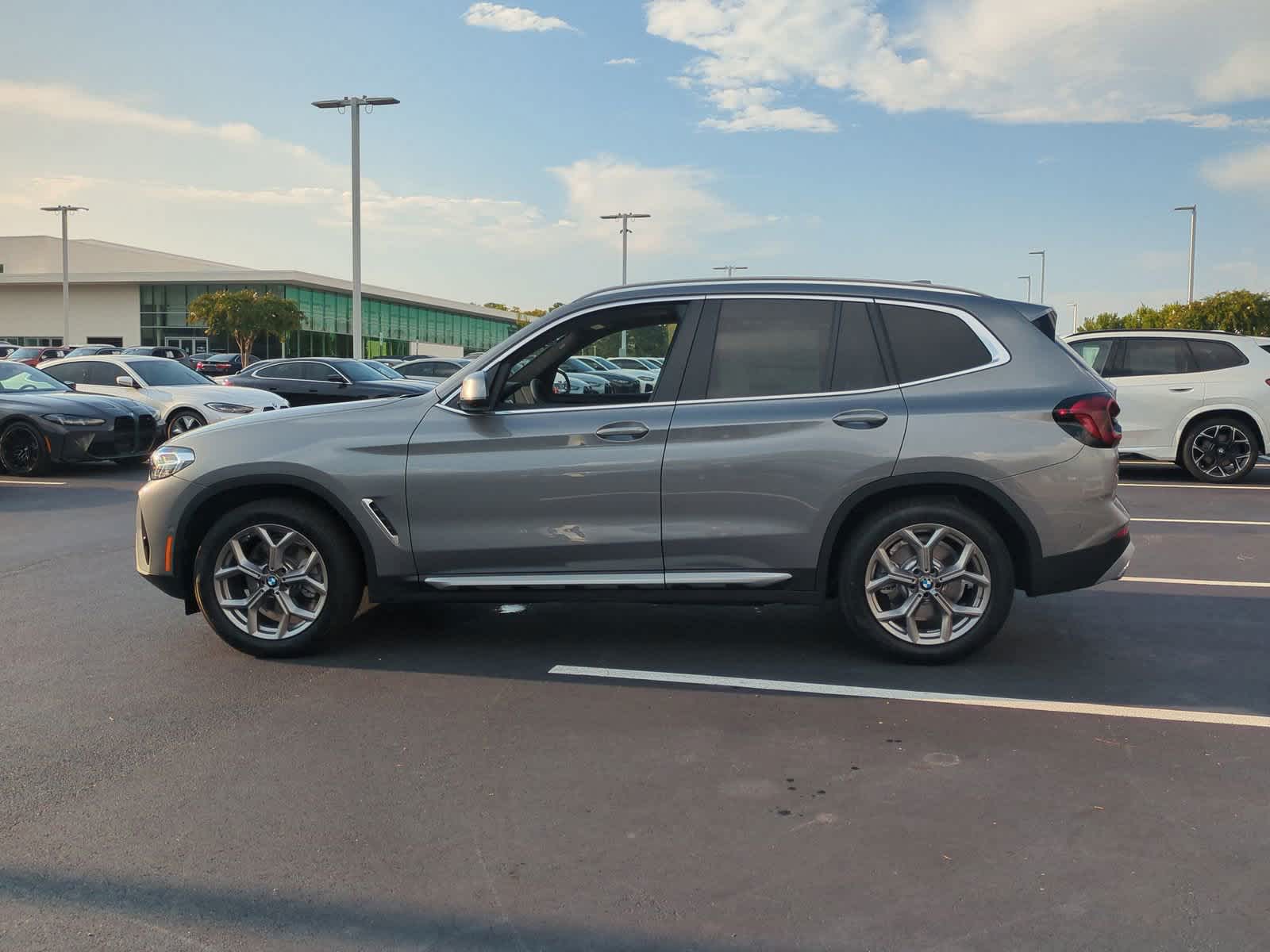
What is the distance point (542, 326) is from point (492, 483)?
0.82m

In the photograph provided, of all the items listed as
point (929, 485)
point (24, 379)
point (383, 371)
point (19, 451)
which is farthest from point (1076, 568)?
point (383, 371)

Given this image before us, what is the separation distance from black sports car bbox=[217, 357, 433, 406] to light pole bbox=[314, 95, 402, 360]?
8386 millimetres

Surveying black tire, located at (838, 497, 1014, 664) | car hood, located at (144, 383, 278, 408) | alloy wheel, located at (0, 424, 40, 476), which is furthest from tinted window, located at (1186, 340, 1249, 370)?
alloy wheel, located at (0, 424, 40, 476)

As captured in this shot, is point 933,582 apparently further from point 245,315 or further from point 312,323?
point 312,323

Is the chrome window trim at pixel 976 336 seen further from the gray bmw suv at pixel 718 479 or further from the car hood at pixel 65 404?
the car hood at pixel 65 404

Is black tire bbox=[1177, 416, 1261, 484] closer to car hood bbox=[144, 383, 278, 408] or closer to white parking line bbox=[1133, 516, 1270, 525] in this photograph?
white parking line bbox=[1133, 516, 1270, 525]

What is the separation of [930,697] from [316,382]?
18640 millimetres

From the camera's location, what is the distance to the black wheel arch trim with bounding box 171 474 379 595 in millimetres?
5469

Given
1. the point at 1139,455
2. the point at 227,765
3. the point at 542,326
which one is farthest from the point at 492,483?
the point at 1139,455

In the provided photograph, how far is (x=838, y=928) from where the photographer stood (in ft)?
9.62

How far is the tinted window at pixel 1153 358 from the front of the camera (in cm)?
1331

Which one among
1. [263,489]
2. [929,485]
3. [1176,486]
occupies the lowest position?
[1176,486]

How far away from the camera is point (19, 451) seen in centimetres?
1420

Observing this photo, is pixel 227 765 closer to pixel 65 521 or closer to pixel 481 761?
pixel 481 761
